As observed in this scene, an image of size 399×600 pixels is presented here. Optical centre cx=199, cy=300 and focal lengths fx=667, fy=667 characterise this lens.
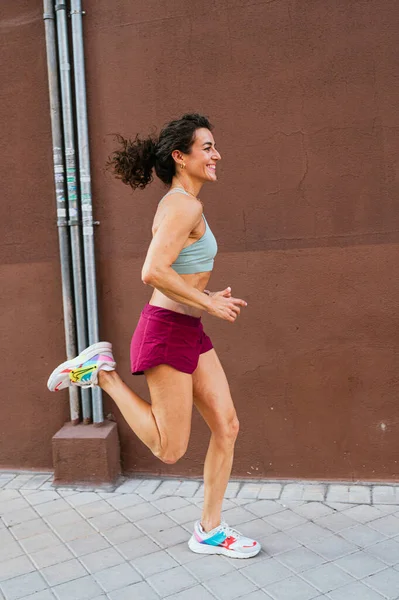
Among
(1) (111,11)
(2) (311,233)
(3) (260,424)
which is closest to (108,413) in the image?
(3) (260,424)

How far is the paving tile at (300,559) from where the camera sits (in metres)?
3.22

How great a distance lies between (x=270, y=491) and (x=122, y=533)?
1.04 meters

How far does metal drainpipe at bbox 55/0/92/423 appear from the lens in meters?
4.44

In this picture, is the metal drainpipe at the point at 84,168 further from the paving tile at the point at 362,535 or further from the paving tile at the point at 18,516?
the paving tile at the point at 362,535

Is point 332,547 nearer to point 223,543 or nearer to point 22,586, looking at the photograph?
point 223,543

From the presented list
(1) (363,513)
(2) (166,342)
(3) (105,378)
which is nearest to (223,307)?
(2) (166,342)

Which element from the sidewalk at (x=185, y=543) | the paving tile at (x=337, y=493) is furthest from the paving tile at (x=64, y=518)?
the paving tile at (x=337, y=493)

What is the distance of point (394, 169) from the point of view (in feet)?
13.5

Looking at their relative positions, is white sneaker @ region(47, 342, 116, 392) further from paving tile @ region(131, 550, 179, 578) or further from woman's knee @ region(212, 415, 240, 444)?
paving tile @ region(131, 550, 179, 578)

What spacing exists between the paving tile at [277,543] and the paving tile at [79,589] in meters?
0.89

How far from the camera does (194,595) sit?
3018 millimetres

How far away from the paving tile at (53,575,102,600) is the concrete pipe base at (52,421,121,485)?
1298 mm

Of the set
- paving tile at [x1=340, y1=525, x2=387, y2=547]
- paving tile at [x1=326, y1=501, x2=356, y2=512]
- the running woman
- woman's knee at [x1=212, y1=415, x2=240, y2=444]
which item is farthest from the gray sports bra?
paving tile at [x1=326, y1=501, x2=356, y2=512]

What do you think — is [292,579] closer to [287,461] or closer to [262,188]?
[287,461]
